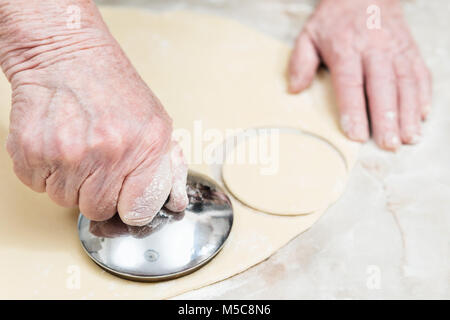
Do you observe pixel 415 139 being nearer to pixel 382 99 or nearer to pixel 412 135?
pixel 412 135

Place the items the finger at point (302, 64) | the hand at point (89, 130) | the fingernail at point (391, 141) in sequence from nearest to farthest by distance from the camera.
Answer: the hand at point (89, 130) → the fingernail at point (391, 141) → the finger at point (302, 64)

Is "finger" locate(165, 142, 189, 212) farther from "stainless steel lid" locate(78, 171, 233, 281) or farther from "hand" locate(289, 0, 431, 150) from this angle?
"hand" locate(289, 0, 431, 150)

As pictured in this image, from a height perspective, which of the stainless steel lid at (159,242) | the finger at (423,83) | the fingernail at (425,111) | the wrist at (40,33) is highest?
the wrist at (40,33)

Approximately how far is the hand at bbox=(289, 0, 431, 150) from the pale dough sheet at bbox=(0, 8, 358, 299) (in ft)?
0.15

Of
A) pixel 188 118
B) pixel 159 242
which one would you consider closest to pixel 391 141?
pixel 188 118

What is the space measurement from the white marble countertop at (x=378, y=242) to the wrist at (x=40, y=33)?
0.44m

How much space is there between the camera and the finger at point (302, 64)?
1.29m

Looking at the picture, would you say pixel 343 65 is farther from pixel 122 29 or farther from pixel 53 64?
pixel 53 64

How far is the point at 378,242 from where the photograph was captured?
95cm

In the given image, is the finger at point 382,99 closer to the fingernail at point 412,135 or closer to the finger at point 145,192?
the fingernail at point 412,135

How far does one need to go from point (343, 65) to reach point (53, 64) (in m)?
0.73

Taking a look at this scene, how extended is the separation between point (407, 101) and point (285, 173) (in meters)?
0.38

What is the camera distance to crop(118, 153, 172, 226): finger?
31.9 inches

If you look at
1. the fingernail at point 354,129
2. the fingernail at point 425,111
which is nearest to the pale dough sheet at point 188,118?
the fingernail at point 354,129
